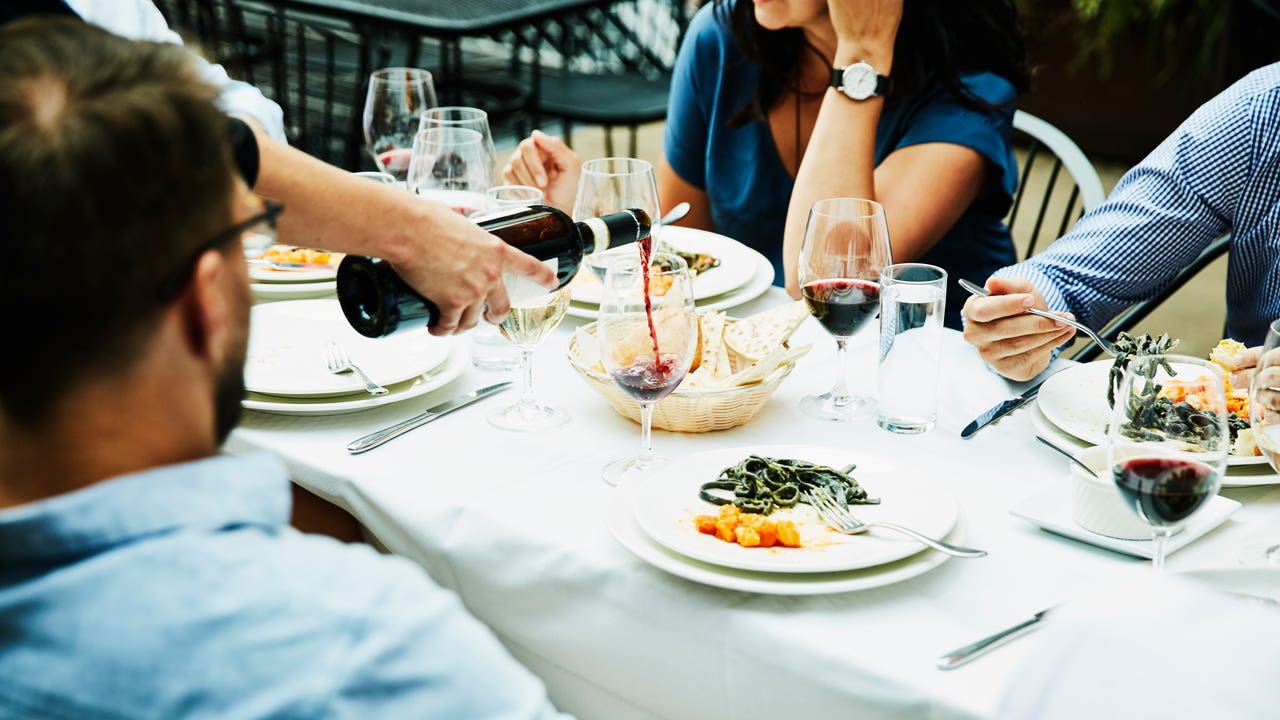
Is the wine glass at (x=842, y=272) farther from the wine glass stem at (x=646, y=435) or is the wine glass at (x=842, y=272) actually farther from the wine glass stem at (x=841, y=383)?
the wine glass stem at (x=646, y=435)

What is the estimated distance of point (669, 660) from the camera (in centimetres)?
104

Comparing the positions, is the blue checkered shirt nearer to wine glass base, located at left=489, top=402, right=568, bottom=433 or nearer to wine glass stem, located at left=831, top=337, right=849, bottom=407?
wine glass stem, located at left=831, top=337, right=849, bottom=407

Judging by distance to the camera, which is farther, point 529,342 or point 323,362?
point 323,362

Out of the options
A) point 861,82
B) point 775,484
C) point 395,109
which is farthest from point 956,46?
point 775,484

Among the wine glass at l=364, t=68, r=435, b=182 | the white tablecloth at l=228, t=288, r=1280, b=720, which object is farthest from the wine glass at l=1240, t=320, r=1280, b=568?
the wine glass at l=364, t=68, r=435, b=182

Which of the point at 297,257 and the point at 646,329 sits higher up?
the point at 646,329

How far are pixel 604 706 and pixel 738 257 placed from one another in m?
0.96

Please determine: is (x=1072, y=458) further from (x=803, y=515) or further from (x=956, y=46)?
(x=956, y=46)

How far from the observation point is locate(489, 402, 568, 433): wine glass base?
1388 mm

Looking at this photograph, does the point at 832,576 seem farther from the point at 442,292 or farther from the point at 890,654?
the point at 442,292

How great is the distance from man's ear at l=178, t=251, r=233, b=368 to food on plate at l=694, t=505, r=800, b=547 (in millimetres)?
521

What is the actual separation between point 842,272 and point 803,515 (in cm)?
43

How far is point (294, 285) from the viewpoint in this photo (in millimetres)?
1840

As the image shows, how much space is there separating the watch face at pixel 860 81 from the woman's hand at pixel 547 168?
0.47m
